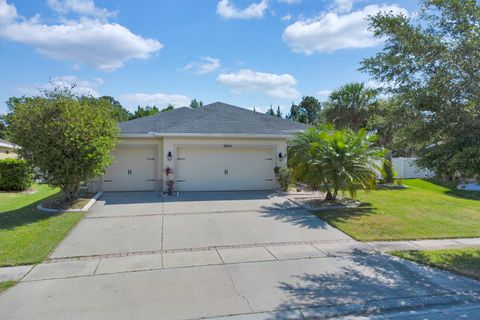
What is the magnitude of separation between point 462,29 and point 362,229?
16.5ft

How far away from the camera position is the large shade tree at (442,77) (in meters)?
5.32

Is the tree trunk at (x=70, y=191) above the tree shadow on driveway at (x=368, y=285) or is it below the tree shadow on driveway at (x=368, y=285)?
above

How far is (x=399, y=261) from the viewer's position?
6.29 metres

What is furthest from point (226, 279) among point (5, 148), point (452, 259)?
point (5, 148)

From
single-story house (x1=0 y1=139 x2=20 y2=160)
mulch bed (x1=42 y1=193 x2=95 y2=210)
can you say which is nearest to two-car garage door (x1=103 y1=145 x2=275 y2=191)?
mulch bed (x1=42 y1=193 x2=95 y2=210)

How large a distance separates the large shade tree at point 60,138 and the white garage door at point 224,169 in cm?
393

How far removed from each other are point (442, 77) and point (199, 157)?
412 inches

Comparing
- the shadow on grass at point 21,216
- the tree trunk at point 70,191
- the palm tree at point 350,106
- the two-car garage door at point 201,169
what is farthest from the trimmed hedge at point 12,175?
the palm tree at point 350,106

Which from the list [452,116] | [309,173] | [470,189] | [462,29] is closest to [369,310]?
[452,116]

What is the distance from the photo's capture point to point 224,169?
14.8 metres

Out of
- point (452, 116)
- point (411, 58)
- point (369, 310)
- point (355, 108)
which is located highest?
point (355, 108)

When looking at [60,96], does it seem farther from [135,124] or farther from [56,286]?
[56,286]

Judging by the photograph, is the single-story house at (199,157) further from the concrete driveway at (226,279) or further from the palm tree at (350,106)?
the concrete driveway at (226,279)

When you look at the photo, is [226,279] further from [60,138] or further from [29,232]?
[60,138]
